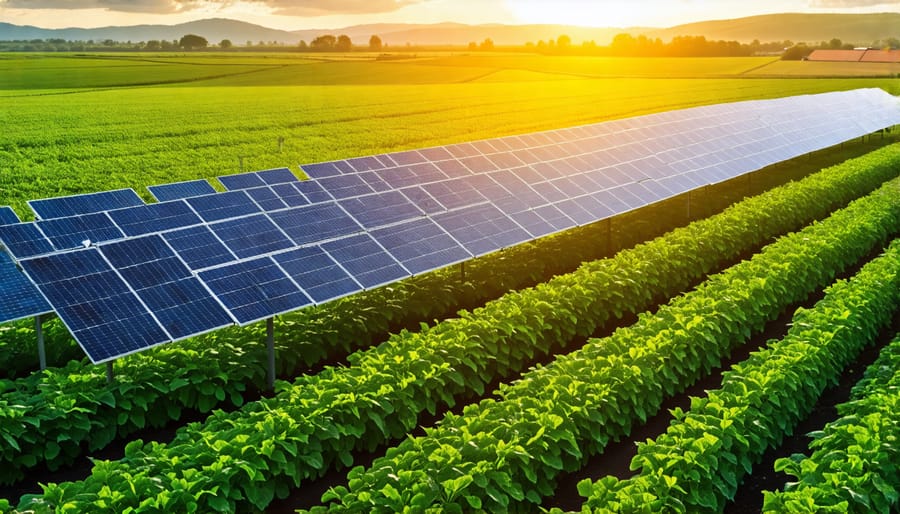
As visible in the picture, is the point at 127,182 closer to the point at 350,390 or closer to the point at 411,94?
the point at 350,390

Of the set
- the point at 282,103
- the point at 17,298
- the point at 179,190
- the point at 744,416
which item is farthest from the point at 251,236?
the point at 282,103

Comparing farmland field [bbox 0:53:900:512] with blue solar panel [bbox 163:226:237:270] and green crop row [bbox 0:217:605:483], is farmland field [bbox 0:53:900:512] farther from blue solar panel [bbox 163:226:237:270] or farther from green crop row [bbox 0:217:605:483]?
blue solar panel [bbox 163:226:237:270]

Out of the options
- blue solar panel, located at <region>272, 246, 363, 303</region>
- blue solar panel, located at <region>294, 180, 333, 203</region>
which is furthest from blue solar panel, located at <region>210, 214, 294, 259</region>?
blue solar panel, located at <region>294, 180, 333, 203</region>

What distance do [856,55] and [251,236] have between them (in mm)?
126293

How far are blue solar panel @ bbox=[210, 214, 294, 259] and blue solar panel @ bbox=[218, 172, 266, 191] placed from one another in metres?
4.45

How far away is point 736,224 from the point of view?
21406 mm

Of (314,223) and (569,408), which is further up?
(314,223)

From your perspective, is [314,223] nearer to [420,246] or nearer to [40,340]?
[420,246]

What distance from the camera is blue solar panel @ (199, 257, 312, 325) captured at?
39.0 feet

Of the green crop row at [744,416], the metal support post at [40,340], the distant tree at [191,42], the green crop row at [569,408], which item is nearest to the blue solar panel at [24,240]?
the metal support post at [40,340]

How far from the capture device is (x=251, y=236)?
14000mm

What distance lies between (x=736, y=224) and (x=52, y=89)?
80010 millimetres

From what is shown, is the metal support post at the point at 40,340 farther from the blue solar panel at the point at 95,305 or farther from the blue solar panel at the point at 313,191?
the blue solar panel at the point at 313,191

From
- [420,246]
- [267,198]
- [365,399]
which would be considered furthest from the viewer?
[267,198]
